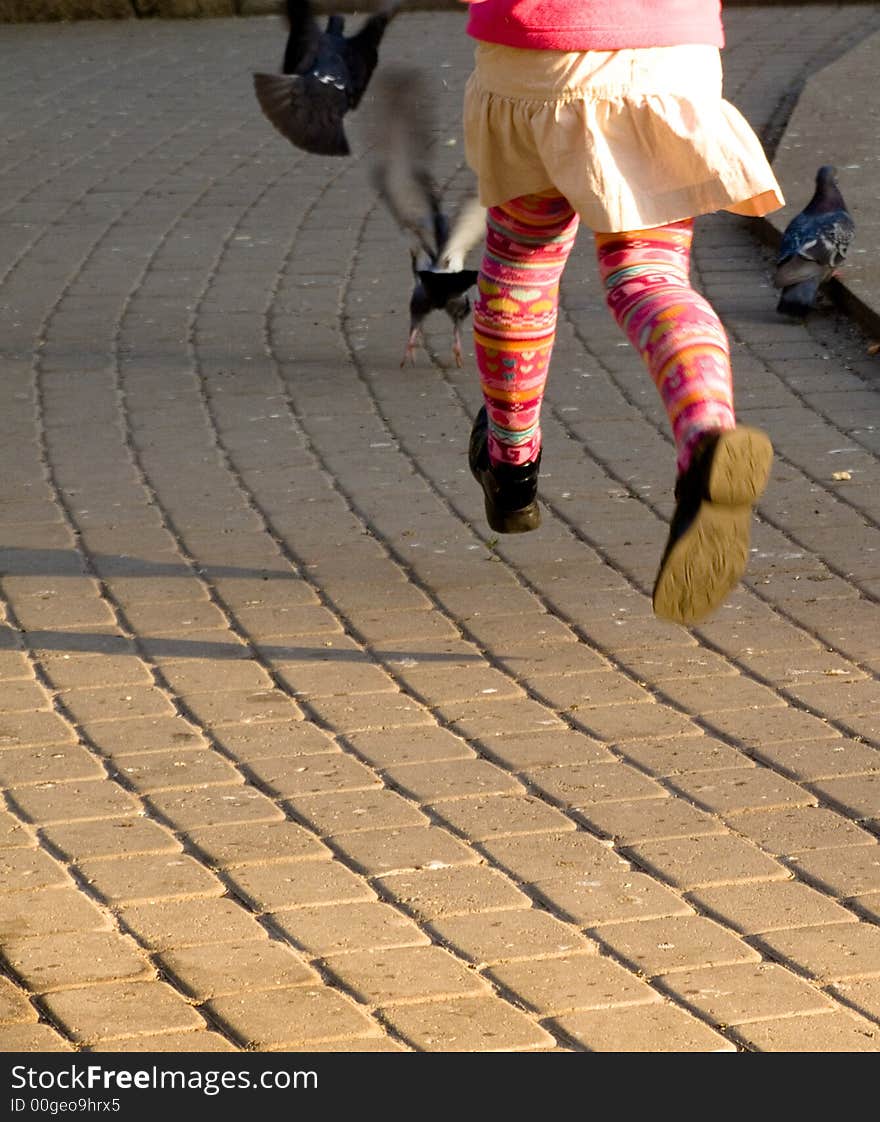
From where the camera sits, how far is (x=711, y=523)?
3.22 m

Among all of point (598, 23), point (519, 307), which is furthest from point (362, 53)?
point (598, 23)

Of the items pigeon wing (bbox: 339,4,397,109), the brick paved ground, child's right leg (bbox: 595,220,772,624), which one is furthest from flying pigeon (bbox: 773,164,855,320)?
child's right leg (bbox: 595,220,772,624)

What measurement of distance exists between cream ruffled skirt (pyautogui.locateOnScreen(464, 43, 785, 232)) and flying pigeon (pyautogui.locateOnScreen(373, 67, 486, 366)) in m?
3.36

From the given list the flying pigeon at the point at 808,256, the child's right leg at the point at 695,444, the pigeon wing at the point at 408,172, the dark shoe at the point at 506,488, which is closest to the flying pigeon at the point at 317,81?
the pigeon wing at the point at 408,172

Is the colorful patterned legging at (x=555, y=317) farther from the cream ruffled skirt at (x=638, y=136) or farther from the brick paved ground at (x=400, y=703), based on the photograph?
the brick paved ground at (x=400, y=703)

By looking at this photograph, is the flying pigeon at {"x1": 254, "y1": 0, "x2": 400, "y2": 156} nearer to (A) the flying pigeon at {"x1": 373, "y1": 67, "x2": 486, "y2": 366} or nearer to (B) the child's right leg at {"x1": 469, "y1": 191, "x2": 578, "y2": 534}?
(A) the flying pigeon at {"x1": 373, "y1": 67, "x2": 486, "y2": 366}

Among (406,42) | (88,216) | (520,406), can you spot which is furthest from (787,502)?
(406,42)

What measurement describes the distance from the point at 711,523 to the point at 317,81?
144 inches

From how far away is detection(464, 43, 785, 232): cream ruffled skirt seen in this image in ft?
11.3

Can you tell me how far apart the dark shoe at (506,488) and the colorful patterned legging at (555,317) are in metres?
0.04

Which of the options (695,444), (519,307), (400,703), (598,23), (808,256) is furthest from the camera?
(808,256)

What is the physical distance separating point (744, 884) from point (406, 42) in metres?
12.2

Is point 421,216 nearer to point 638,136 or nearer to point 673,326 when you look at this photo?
point 638,136

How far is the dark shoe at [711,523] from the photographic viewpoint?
3.16 metres
